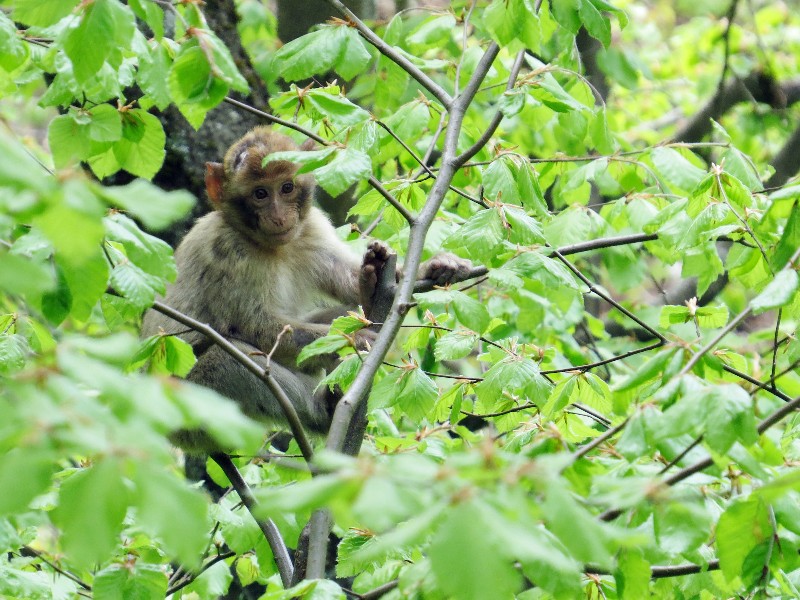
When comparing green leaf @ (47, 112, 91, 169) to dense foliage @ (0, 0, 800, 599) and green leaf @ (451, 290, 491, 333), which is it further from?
green leaf @ (451, 290, 491, 333)

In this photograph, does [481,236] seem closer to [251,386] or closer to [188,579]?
[188,579]

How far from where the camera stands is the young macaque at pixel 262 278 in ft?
17.2

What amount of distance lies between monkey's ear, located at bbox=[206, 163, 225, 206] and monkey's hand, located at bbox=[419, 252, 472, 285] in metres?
1.52

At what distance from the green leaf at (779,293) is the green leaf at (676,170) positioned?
1.51 m

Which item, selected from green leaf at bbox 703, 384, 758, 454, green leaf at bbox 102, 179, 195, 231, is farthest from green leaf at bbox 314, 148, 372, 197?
green leaf at bbox 703, 384, 758, 454

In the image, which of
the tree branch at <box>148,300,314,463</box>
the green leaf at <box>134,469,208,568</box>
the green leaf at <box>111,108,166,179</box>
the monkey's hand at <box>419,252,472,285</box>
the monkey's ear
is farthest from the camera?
the monkey's ear

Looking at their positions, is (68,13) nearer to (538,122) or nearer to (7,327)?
(7,327)

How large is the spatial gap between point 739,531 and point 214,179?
3723mm

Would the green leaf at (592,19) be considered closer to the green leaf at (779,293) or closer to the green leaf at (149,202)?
the green leaf at (779,293)

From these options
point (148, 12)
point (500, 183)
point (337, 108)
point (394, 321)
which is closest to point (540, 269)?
point (500, 183)

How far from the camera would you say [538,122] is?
15.7ft

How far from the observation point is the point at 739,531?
91.6 inches

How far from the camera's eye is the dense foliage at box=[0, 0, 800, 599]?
1.52 metres

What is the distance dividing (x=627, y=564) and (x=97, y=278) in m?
1.55
